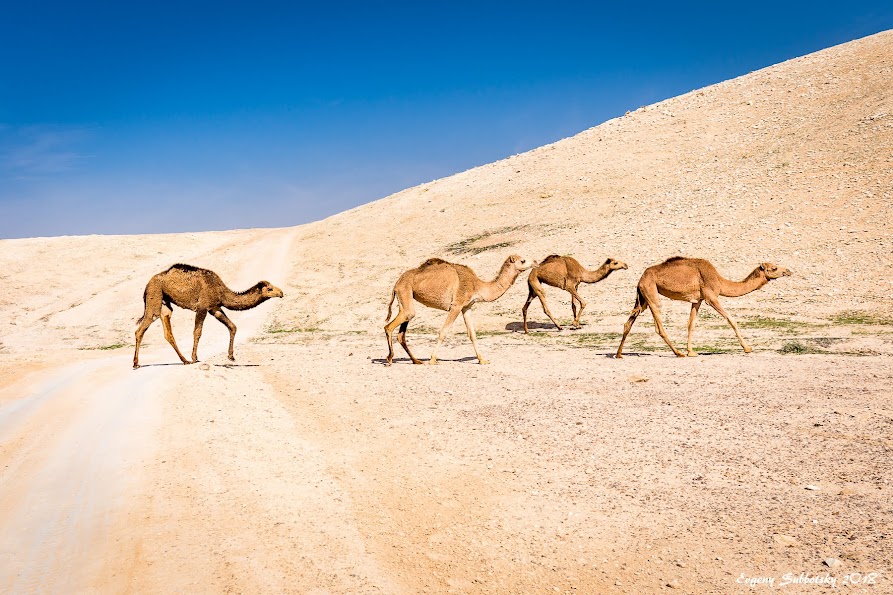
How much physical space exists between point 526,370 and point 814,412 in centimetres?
629

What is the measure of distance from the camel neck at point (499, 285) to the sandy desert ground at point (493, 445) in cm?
165

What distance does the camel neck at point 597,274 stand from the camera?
74.0 ft

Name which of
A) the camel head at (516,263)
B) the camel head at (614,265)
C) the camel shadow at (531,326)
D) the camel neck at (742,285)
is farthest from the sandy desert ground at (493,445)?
the camel head at (516,263)

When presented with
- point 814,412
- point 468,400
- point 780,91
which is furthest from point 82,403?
point 780,91

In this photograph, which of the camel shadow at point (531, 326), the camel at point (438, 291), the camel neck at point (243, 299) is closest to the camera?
the camel at point (438, 291)

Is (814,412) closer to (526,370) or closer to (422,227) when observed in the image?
(526,370)

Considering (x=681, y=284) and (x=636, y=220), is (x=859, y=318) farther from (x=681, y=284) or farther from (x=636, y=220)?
(x=636, y=220)

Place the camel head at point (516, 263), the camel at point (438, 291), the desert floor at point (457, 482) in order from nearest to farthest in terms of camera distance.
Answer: the desert floor at point (457, 482)
the camel at point (438, 291)
the camel head at point (516, 263)

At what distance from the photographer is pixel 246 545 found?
6.63m

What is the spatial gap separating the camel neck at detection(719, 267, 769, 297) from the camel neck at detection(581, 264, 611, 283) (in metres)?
5.53

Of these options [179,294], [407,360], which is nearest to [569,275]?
[407,360]

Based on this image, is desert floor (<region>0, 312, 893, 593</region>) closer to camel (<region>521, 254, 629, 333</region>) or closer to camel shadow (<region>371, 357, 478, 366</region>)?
camel shadow (<region>371, 357, 478, 366</region>)

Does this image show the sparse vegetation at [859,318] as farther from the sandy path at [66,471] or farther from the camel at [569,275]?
the sandy path at [66,471]

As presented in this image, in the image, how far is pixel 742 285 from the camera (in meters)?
17.3
